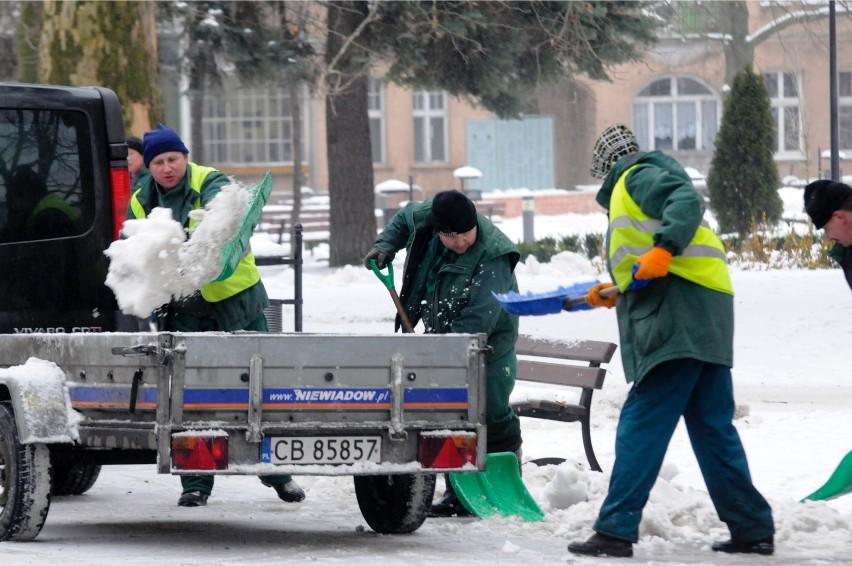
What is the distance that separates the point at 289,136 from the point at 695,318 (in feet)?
117

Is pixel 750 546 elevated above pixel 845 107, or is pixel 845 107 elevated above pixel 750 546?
pixel 845 107

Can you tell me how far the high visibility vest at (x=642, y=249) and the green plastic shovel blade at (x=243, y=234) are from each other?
175 centimetres

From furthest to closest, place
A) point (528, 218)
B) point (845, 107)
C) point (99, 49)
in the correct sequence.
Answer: point (845, 107)
point (528, 218)
point (99, 49)

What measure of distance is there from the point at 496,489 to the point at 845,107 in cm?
3740

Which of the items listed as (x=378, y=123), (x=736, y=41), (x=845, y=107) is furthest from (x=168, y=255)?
(x=845, y=107)

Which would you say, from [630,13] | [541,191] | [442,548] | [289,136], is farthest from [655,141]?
[442,548]

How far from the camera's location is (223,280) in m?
7.56

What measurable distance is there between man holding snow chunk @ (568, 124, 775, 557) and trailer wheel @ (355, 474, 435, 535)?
2.95 ft

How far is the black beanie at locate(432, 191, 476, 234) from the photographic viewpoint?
7234 millimetres

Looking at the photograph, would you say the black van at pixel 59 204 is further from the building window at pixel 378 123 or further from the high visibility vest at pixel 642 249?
the building window at pixel 378 123

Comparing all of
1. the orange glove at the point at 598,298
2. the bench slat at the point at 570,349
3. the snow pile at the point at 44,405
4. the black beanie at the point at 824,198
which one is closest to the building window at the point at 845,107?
the bench slat at the point at 570,349

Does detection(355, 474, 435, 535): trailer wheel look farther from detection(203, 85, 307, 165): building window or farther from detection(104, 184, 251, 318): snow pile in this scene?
detection(203, 85, 307, 165): building window

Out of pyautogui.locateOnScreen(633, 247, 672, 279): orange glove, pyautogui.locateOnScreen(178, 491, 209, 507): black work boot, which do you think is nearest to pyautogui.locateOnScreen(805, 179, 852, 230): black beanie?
pyautogui.locateOnScreen(633, 247, 672, 279): orange glove

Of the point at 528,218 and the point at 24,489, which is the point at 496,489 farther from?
the point at 528,218
